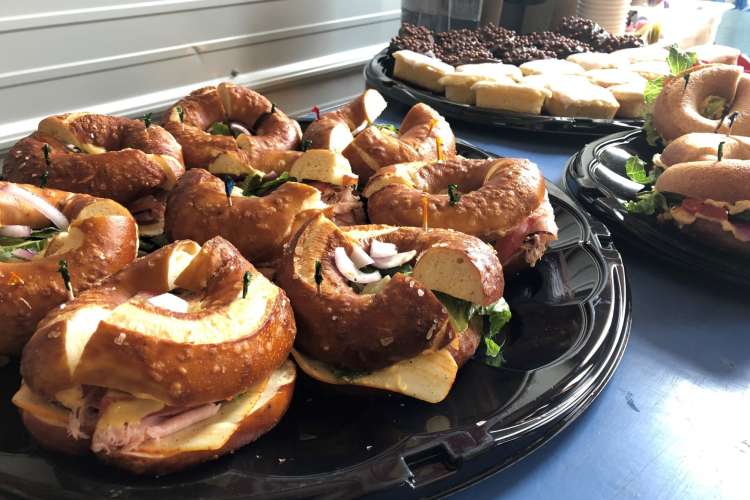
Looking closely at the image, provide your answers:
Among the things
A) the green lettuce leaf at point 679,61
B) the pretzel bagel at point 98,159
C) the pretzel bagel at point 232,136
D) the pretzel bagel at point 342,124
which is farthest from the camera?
the green lettuce leaf at point 679,61

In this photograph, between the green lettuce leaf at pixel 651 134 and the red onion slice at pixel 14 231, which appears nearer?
the red onion slice at pixel 14 231

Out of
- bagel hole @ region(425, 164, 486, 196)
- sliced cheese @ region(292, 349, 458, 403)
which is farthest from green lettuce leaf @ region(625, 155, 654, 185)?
sliced cheese @ region(292, 349, 458, 403)

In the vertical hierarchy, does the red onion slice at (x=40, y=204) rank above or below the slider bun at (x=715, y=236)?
above

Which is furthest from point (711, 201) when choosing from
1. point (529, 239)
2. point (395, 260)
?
point (395, 260)

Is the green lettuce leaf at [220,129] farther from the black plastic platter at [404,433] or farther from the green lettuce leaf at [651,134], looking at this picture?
the green lettuce leaf at [651,134]

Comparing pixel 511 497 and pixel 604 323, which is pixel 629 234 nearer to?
pixel 604 323

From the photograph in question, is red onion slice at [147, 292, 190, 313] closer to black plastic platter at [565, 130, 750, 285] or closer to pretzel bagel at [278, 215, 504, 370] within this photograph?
pretzel bagel at [278, 215, 504, 370]

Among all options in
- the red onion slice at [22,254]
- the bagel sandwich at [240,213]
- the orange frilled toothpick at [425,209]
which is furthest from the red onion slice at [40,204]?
the orange frilled toothpick at [425,209]
